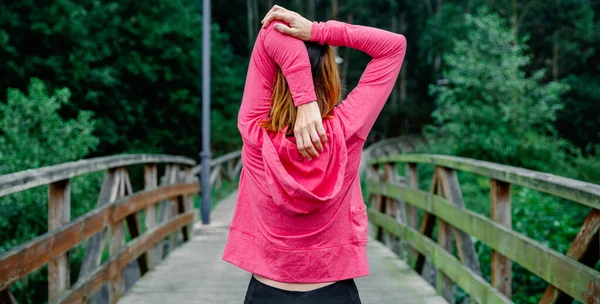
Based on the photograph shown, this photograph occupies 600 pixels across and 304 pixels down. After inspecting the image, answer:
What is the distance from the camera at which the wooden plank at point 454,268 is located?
3.81m

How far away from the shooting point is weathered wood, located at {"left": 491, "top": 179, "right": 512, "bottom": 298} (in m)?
3.73

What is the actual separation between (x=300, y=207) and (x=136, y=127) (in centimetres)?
2241

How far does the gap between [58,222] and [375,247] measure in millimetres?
4599

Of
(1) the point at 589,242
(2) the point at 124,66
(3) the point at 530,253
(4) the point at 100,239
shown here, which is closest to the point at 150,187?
(4) the point at 100,239

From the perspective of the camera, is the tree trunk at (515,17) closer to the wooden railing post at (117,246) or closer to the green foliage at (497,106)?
the green foliage at (497,106)

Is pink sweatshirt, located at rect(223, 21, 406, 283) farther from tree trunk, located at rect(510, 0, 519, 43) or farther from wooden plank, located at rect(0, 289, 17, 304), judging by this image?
tree trunk, located at rect(510, 0, 519, 43)

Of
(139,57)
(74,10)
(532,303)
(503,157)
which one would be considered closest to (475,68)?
(503,157)

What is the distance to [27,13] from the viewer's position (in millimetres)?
18141

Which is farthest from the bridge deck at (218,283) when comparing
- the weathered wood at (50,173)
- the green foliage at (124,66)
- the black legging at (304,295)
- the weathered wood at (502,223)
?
the green foliage at (124,66)

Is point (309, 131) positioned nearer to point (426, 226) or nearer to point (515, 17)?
point (426, 226)

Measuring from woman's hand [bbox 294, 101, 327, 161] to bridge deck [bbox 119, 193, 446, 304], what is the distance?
3305mm

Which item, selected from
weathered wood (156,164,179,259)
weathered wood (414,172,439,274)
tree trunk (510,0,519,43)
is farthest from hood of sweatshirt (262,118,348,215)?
tree trunk (510,0,519,43)

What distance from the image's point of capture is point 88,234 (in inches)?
156

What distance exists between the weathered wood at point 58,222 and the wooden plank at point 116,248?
0.98 metres
